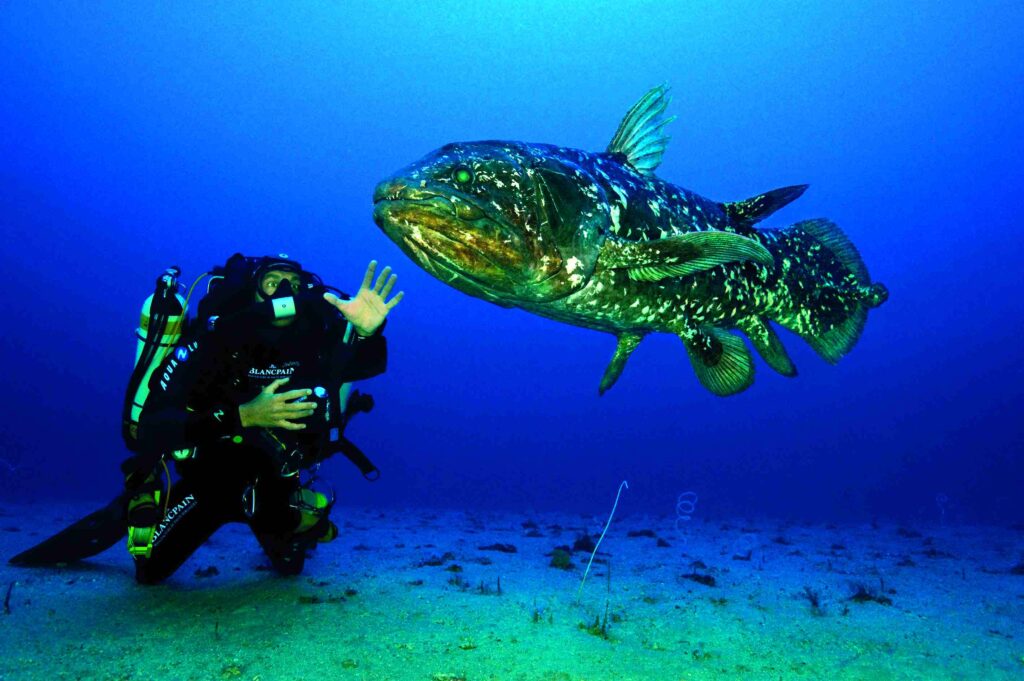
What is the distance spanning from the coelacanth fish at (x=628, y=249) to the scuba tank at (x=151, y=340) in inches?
93.8

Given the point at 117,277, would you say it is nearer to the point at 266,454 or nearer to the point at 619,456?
the point at 619,456

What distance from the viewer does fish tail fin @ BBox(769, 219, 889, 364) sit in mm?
4898

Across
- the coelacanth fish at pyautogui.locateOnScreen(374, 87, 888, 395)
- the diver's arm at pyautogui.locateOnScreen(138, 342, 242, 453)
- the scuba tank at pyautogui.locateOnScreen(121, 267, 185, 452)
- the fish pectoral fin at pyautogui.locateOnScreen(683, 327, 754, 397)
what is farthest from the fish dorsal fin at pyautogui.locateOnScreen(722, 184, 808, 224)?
the scuba tank at pyautogui.locateOnScreen(121, 267, 185, 452)

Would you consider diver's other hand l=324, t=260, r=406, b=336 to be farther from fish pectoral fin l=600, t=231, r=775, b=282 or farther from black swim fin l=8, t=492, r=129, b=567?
black swim fin l=8, t=492, r=129, b=567

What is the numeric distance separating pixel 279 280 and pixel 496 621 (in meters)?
3.50

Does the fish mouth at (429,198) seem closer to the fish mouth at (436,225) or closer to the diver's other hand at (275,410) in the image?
the fish mouth at (436,225)

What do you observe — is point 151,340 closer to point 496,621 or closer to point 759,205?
point 496,621

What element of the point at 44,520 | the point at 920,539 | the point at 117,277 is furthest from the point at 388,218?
the point at 117,277

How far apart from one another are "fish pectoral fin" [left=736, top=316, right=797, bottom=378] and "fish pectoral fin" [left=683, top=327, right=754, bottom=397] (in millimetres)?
580

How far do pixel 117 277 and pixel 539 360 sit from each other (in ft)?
241

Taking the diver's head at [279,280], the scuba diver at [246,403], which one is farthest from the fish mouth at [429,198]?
the diver's head at [279,280]

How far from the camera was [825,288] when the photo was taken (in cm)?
499

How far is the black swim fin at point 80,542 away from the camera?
533 cm

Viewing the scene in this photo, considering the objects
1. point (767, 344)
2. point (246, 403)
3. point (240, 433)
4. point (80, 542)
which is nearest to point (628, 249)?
point (767, 344)
